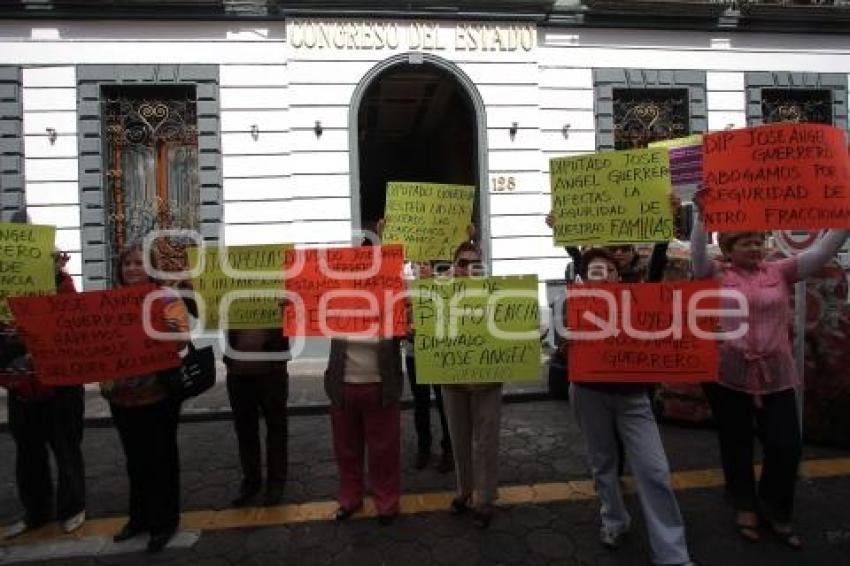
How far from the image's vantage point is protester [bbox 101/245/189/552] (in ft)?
12.1

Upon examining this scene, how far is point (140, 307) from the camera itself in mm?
3703

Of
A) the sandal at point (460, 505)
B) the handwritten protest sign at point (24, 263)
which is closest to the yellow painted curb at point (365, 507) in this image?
the sandal at point (460, 505)

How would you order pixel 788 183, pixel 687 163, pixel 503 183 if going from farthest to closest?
pixel 503 183 < pixel 687 163 < pixel 788 183

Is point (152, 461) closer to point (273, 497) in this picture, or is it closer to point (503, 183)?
point (273, 497)

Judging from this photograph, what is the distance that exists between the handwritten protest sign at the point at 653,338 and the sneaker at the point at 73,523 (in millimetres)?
3232

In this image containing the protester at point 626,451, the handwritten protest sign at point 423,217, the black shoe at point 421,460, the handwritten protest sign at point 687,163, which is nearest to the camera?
the protester at point 626,451

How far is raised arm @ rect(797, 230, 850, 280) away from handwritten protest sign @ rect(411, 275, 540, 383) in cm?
148

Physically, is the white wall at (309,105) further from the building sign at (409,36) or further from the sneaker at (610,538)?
the sneaker at (610,538)

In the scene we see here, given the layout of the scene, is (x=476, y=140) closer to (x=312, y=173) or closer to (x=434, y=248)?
(x=312, y=173)

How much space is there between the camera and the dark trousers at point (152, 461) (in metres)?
3.73

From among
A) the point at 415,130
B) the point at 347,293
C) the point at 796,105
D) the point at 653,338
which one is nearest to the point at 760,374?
the point at 653,338

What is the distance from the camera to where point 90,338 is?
3660mm

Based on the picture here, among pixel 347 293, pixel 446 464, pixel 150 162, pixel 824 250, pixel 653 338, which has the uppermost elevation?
pixel 150 162

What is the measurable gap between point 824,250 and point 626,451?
151 centimetres
